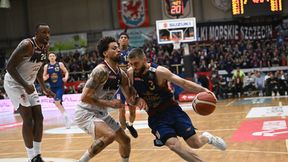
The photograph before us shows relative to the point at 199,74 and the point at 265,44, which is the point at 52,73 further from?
the point at 265,44

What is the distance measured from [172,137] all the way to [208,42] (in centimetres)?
2247

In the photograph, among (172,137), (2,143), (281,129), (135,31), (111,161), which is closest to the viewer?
(172,137)

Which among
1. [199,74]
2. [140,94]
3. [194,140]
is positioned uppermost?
[140,94]

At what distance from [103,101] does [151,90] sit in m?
0.55

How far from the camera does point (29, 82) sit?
20.3 ft

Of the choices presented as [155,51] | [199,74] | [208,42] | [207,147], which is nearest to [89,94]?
[207,147]

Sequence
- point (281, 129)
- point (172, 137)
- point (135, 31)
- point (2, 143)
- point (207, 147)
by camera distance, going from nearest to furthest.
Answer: point (172, 137) < point (207, 147) < point (281, 129) < point (2, 143) < point (135, 31)

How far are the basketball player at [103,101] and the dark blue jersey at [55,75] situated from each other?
608 centimetres

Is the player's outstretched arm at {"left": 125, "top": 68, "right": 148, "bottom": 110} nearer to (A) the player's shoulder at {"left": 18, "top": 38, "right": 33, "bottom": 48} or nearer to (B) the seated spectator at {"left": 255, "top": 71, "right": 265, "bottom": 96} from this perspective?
(A) the player's shoulder at {"left": 18, "top": 38, "right": 33, "bottom": 48}

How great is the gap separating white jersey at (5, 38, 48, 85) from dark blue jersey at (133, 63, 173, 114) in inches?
60.6

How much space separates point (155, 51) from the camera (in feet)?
85.0

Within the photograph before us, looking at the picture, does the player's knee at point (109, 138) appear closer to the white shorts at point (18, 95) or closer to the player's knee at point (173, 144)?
the player's knee at point (173, 144)

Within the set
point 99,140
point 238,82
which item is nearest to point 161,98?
point 99,140

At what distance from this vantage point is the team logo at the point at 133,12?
28.9 m
